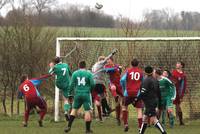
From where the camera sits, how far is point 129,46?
65.4 feet

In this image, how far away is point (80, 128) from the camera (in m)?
17.3

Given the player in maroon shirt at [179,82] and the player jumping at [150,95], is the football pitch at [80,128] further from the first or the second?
the player jumping at [150,95]

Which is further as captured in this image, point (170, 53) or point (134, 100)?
point (170, 53)

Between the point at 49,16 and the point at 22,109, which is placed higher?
the point at 49,16

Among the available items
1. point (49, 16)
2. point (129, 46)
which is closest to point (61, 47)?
point (129, 46)

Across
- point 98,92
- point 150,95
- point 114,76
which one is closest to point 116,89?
point 114,76

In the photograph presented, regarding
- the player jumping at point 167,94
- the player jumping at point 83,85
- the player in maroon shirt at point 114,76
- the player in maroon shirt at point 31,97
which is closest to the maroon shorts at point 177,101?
the player jumping at point 167,94

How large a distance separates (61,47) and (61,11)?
52.4ft

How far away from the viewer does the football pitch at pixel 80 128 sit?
53.9ft

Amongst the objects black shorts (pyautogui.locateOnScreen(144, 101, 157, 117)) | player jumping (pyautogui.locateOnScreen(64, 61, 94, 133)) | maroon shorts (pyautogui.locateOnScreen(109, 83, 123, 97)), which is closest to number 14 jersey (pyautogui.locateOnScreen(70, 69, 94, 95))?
player jumping (pyautogui.locateOnScreen(64, 61, 94, 133))

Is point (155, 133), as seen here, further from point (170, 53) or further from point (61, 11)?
point (61, 11)

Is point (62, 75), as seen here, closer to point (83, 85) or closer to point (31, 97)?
point (31, 97)

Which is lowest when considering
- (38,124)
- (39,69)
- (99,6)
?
(38,124)

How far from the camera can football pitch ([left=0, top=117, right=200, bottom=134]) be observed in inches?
647
